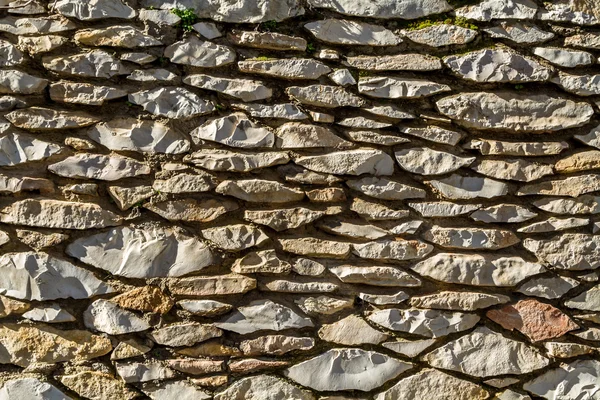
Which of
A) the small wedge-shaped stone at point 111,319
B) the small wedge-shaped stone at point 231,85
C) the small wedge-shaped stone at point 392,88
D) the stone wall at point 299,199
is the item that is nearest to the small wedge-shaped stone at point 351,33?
the stone wall at point 299,199

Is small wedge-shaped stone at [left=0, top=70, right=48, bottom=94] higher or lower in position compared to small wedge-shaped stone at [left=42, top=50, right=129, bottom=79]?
lower

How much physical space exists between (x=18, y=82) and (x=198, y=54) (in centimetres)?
60

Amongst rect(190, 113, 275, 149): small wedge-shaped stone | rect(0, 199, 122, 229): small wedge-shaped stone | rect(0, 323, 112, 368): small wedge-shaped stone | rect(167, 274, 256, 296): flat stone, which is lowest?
rect(0, 323, 112, 368): small wedge-shaped stone

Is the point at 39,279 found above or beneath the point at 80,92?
beneath

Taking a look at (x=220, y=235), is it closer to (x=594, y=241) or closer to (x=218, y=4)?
(x=218, y=4)

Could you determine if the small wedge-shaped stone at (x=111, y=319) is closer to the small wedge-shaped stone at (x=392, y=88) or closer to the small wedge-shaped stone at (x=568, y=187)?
the small wedge-shaped stone at (x=392, y=88)

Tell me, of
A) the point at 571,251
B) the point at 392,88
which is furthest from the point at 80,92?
the point at 571,251

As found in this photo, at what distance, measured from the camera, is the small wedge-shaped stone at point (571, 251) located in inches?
79.0

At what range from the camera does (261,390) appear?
1.98m

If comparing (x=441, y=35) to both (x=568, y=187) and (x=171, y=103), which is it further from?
(x=171, y=103)

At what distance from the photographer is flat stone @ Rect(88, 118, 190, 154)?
6.53 feet

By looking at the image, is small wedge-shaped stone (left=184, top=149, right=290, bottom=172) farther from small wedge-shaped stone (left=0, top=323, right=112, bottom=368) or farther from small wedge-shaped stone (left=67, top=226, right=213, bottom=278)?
small wedge-shaped stone (left=0, top=323, right=112, bottom=368)

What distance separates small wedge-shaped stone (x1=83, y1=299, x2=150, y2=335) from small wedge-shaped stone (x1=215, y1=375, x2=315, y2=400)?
35cm

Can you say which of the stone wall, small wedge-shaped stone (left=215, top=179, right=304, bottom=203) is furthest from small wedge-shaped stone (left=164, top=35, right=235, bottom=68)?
small wedge-shaped stone (left=215, top=179, right=304, bottom=203)
